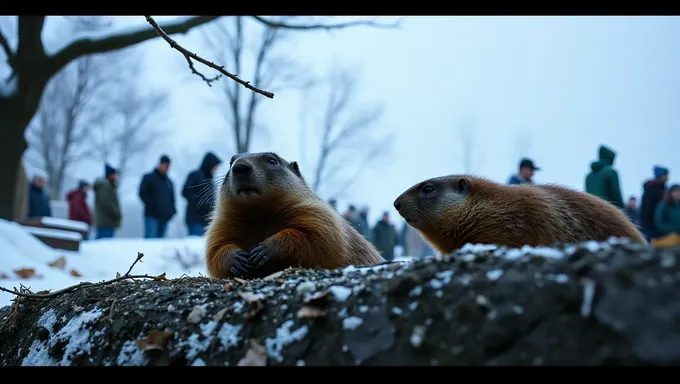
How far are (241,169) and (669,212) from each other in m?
9.67

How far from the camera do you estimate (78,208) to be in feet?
52.5

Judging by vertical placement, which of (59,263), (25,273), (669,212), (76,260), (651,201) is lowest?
(76,260)

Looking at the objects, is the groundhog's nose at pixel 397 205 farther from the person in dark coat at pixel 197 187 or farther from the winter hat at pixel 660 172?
the winter hat at pixel 660 172

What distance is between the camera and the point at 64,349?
2.60 m

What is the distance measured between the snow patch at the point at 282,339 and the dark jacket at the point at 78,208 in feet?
50.7

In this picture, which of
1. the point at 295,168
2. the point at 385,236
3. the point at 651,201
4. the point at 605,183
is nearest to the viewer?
the point at 295,168

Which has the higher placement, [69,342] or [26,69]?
[26,69]

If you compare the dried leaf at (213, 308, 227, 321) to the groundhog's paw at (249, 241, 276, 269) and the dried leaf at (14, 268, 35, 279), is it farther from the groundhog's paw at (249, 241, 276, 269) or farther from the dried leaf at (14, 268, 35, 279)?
the dried leaf at (14, 268, 35, 279)

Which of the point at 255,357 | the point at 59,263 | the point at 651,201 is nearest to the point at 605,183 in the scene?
the point at 651,201

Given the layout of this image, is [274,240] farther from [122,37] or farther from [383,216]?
[383,216]

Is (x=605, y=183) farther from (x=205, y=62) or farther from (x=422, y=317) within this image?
(x=422, y=317)

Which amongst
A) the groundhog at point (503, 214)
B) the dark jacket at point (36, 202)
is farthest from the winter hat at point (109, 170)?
the groundhog at point (503, 214)

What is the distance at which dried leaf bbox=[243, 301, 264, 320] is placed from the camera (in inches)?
84.4

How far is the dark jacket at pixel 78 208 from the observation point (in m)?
15.9
